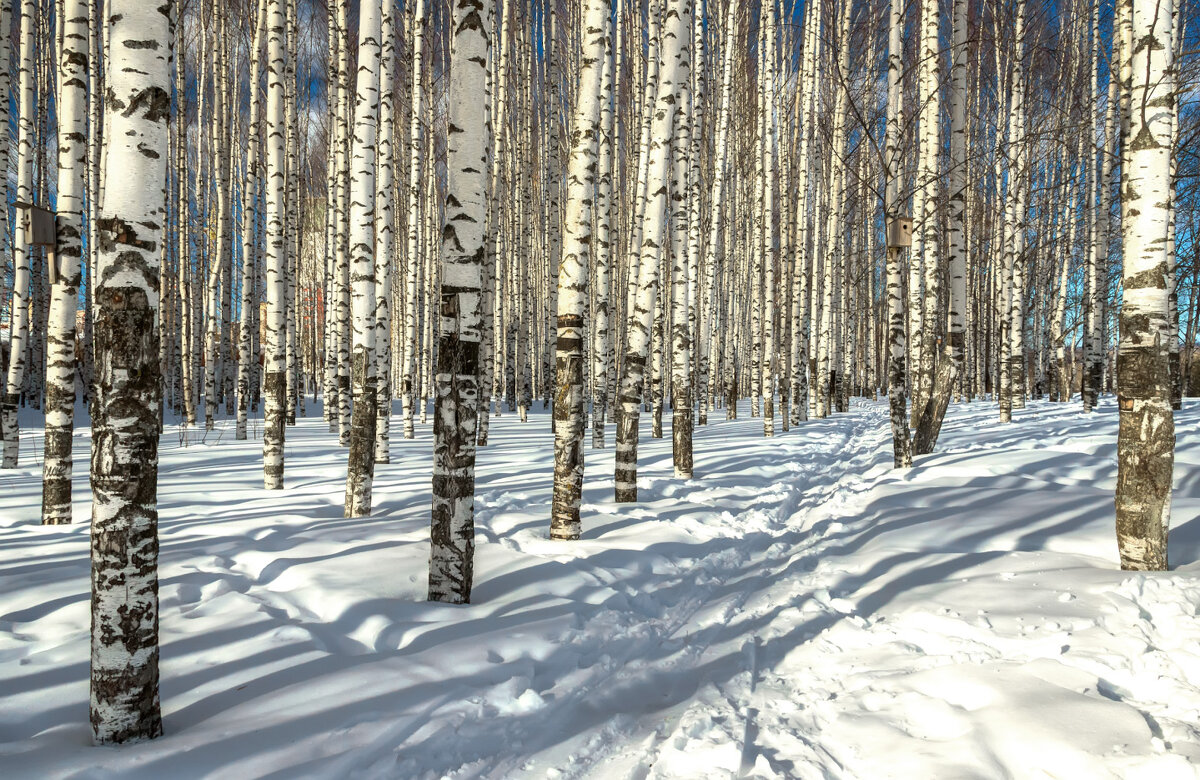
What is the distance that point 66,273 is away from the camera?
5.25m

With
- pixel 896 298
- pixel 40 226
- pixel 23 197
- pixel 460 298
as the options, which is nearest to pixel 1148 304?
pixel 460 298

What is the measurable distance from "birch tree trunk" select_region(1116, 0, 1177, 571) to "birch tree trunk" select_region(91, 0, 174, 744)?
501 centimetres

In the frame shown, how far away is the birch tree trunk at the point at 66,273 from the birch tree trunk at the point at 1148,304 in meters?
7.43

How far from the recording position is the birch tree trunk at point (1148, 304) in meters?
3.96

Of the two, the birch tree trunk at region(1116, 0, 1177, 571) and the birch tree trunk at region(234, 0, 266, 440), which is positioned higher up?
the birch tree trunk at region(234, 0, 266, 440)

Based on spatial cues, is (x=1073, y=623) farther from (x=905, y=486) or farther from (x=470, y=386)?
(x=905, y=486)

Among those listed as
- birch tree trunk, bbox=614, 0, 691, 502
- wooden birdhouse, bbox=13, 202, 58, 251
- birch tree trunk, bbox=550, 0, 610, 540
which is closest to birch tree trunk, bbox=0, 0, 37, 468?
wooden birdhouse, bbox=13, 202, 58, 251

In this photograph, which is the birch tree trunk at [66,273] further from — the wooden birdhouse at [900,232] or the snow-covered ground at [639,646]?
the wooden birdhouse at [900,232]

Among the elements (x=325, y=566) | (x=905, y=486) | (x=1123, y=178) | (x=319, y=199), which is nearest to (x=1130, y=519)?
(x=1123, y=178)

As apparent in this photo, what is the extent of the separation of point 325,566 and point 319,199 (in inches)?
1086

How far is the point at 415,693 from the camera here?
9.18 feet

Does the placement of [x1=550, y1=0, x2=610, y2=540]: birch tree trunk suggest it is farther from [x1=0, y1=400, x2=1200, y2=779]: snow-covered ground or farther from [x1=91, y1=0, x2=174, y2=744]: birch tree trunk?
[x1=91, y1=0, x2=174, y2=744]: birch tree trunk

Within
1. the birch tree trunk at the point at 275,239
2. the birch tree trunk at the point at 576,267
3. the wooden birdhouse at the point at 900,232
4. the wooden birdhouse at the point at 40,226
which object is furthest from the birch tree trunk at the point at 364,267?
the wooden birdhouse at the point at 900,232

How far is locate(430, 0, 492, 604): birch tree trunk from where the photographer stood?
3.79 m
